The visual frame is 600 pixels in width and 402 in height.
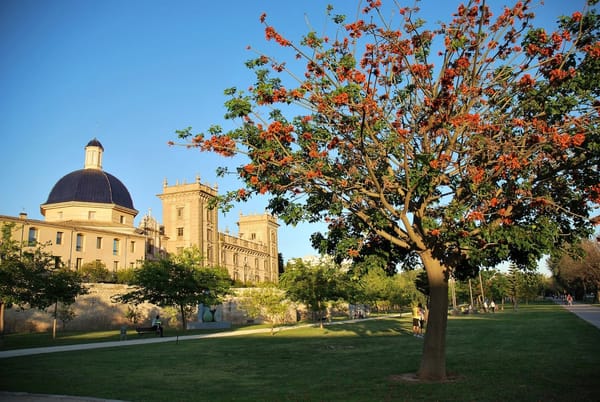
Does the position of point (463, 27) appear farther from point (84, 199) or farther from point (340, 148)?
point (84, 199)

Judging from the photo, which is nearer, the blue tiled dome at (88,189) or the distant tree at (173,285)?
the distant tree at (173,285)

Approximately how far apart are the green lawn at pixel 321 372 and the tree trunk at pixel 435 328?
1.97 ft

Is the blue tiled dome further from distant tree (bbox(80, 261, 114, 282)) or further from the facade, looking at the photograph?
distant tree (bbox(80, 261, 114, 282))

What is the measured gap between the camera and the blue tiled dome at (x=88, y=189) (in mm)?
73750

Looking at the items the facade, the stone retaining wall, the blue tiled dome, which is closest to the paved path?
the stone retaining wall

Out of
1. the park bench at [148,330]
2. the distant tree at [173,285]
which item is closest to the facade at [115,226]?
the distant tree at [173,285]

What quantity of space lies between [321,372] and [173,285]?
82.6ft

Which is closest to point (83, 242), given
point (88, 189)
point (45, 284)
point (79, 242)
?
point (79, 242)

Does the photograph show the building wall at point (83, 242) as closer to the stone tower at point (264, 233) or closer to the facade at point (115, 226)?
the facade at point (115, 226)

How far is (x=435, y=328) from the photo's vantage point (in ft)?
40.1

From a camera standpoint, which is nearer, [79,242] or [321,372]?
[321,372]

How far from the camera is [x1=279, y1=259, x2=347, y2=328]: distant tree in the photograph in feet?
134

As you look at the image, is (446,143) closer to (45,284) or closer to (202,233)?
(45,284)

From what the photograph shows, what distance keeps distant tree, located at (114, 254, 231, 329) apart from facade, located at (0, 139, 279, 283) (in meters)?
21.5
